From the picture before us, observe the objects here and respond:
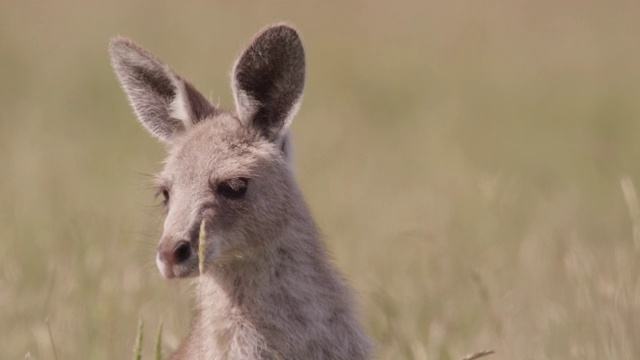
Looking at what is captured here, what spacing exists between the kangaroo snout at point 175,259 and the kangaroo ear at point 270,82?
96 cm

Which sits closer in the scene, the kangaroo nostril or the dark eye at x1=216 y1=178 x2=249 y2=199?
the kangaroo nostril

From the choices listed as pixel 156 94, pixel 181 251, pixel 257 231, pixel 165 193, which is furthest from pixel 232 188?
pixel 156 94

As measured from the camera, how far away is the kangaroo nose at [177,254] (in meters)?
5.56

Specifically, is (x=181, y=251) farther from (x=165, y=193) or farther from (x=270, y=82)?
(x=270, y=82)

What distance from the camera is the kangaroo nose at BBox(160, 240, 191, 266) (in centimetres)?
556

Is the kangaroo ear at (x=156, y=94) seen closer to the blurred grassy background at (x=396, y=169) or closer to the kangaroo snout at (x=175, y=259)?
the blurred grassy background at (x=396, y=169)

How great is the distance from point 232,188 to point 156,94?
0.96m

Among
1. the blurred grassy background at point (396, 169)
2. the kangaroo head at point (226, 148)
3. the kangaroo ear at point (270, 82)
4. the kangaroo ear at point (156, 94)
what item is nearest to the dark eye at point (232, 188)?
the kangaroo head at point (226, 148)

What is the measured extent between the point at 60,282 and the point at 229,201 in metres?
1.92

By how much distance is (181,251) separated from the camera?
5.61 metres

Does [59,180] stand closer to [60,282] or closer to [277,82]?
[60,282]

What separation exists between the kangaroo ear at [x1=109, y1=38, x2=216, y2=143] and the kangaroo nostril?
114 centimetres

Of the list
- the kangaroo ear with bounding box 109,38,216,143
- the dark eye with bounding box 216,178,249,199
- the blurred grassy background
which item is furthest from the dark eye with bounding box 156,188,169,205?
the blurred grassy background

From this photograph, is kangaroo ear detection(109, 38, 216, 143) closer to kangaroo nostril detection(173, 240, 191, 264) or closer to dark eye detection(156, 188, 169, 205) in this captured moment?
dark eye detection(156, 188, 169, 205)
